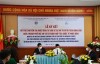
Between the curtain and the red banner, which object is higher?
the red banner

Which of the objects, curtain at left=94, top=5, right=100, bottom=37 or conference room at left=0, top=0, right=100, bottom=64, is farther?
curtain at left=94, top=5, right=100, bottom=37

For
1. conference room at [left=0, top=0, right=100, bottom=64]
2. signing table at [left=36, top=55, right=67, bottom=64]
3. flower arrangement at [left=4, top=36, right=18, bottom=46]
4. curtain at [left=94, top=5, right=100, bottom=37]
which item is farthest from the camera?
curtain at [left=94, top=5, right=100, bottom=37]

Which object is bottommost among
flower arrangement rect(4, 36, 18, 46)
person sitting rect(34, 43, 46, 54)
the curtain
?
person sitting rect(34, 43, 46, 54)

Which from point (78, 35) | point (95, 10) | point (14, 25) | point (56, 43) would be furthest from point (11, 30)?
point (95, 10)

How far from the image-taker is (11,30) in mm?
10164

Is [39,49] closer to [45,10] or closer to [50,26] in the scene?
[50,26]

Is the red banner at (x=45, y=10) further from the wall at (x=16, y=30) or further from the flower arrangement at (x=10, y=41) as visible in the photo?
the flower arrangement at (x=10, y=41)

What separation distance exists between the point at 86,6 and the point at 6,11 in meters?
3.51

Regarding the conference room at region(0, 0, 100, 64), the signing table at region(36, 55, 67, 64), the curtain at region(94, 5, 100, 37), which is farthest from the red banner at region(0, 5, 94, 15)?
the signing table at region(36, 55, 67, 64)

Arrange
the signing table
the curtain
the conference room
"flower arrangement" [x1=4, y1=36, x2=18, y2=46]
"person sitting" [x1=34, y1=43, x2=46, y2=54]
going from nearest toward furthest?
the signing table < "person sitting" [x1=34, y1=43, x2=46, y2=54] < "flower arrangement" [x1=4, y1=36, x2=18, y2=46] < the conference room < the curtain

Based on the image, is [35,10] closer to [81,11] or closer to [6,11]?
[6,11]

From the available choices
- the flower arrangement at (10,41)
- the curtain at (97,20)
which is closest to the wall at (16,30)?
the curtain at (97,20)

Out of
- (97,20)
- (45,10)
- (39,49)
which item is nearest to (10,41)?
(39,49)

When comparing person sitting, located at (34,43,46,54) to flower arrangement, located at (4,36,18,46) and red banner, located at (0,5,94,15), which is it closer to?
flower arrangement, located at (4,36,18,46)
